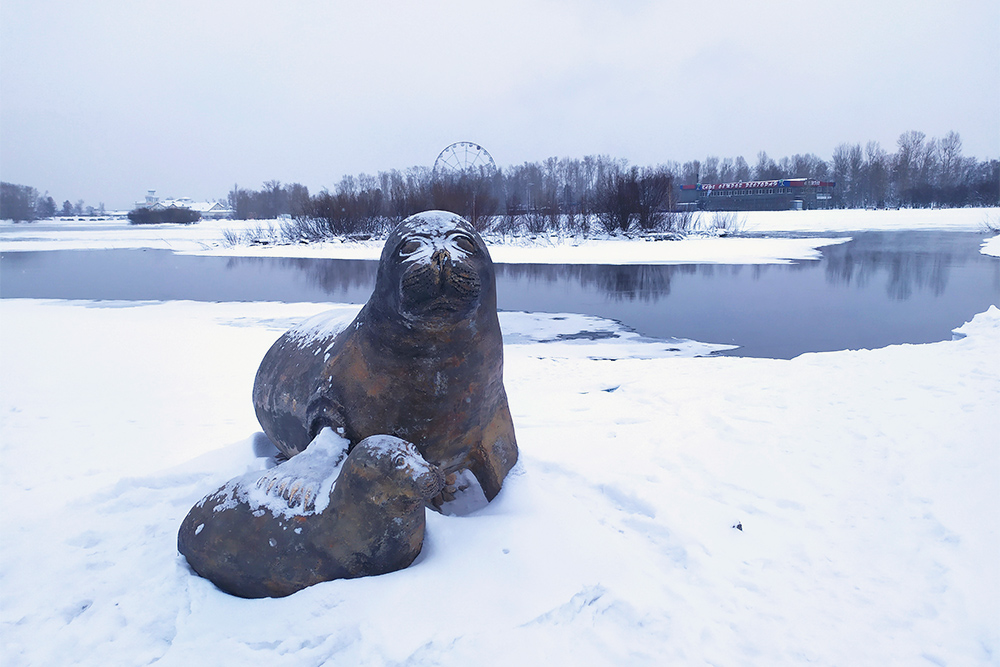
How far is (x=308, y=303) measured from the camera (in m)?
13.1

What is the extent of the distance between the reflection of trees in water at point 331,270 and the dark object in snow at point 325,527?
43.9 ft

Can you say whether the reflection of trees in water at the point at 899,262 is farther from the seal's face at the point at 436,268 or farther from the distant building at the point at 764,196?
the distant building at the point at 764,196

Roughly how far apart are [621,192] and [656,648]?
3250cm

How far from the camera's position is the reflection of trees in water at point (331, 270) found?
1673cm

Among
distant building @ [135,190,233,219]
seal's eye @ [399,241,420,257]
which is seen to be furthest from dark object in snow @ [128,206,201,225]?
seal's eye @ [399,241,420,257]

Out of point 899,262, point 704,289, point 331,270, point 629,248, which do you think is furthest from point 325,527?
point 629,248

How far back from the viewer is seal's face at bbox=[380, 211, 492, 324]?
7.74 feet

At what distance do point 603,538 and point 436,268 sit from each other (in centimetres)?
153

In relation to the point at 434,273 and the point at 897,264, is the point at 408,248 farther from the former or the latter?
the point at 897,264

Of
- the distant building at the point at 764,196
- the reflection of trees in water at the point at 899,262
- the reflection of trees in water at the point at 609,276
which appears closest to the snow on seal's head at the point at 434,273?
the reflection of trees in water at the point at 609,276

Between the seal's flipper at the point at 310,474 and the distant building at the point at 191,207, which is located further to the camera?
the distant building at the point at 191,207

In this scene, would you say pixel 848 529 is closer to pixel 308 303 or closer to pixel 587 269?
pixel 308 303

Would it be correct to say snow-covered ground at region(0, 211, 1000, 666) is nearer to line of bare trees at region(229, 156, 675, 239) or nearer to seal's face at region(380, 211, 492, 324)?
seal's face at region(380, 211, 492, 324)

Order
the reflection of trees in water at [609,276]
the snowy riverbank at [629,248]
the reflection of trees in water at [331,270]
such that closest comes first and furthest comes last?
the reflection of trees in water at [609,276]
the reflection of trees in water at [331,270]
the snowy riverbank at [629,248]
